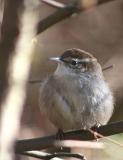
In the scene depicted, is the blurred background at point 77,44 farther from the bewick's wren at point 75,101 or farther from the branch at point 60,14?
the branch at point 60,14

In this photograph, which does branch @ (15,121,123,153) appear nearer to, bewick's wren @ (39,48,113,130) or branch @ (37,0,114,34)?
branch @ (37,0,114,34)

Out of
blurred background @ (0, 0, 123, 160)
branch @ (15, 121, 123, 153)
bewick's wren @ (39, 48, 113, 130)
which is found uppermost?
blurred background @ (0, 0, 123, 160)

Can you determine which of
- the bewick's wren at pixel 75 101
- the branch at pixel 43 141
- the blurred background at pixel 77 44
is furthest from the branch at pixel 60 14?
the blurred background at pixel 77 44

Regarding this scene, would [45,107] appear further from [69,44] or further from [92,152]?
[69,44]

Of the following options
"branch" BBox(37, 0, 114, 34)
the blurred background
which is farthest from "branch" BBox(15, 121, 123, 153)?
the blurred background

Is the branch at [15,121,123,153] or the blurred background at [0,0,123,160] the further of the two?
the blurred background at [0,0,123,160]

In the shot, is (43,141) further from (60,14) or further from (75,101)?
(75,101)
